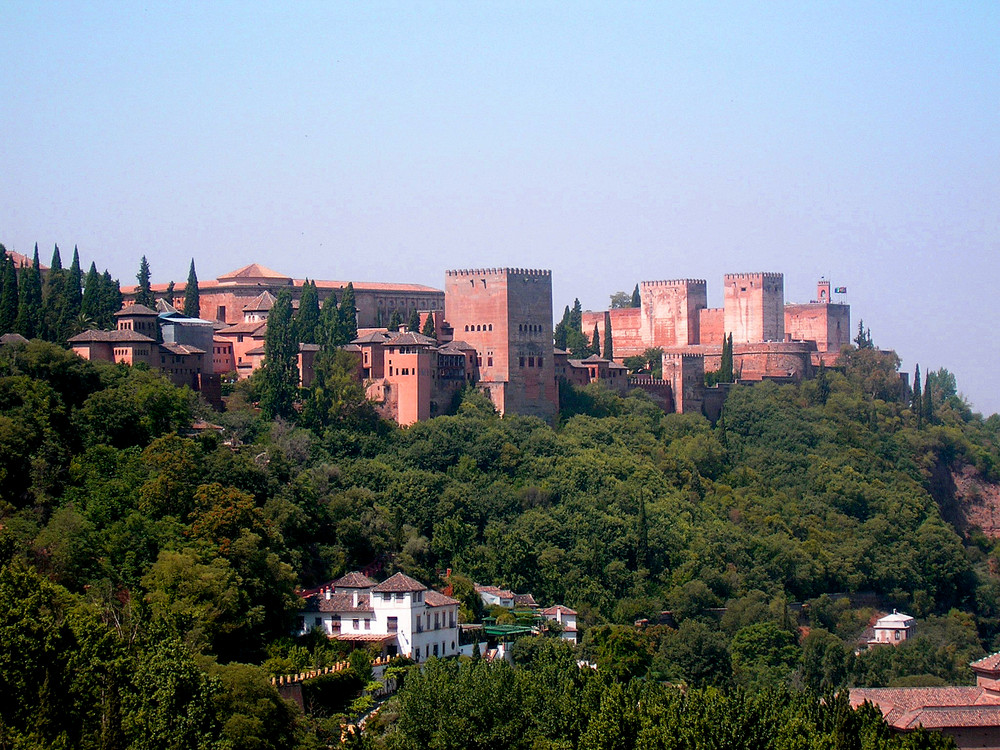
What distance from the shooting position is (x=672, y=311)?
228ft

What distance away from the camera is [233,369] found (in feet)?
175

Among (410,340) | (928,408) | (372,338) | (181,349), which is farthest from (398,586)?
(928,408)

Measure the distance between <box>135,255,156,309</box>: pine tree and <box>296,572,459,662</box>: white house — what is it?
62.9 feet

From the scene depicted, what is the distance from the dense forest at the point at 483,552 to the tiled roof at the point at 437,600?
1721 millimetres

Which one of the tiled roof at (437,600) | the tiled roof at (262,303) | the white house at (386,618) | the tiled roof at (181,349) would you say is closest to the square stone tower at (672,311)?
the tiled roof at (262,303)

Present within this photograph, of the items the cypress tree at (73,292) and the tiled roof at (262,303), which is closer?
the cypress tree at (73,292)

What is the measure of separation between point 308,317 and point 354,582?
17.1 metres

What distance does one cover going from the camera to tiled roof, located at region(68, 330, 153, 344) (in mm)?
46750

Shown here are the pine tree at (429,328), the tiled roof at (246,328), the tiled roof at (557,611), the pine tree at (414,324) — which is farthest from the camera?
the pine tree at (414,324)

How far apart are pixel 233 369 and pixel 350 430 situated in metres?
6.21

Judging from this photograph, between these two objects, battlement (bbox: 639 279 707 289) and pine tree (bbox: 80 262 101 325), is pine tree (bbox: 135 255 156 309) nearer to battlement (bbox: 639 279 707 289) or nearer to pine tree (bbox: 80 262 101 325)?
pine tree (bbox: 80 262 101 325)

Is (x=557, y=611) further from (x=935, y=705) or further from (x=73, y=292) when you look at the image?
(x=73, y=292)

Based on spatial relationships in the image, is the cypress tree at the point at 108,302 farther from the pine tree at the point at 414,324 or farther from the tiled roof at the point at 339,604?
the tiled roof at the point at 339,604

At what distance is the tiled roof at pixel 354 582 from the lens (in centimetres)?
3825
